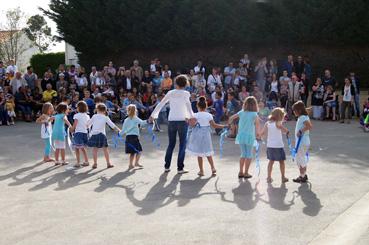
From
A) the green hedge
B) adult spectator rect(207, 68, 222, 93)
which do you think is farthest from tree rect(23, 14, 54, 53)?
adult spectator rect(207, 68, 222, 93)

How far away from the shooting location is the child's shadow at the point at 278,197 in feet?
25.4

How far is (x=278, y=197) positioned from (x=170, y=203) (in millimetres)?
1674

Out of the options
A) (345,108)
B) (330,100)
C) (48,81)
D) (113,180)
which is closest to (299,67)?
(330,100)

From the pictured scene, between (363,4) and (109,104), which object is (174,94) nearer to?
(109,104)

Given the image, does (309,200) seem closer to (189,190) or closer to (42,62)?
(189,190)

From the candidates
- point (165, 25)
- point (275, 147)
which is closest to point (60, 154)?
A: point (275, 147)

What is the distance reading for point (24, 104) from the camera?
21.9m

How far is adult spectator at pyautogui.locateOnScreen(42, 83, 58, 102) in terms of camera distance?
72.5 feet

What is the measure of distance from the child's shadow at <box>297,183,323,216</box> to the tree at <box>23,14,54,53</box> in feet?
169

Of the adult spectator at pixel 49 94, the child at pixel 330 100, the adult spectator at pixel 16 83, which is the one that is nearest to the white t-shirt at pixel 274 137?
the child at pixel 330 100

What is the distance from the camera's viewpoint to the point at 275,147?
31.8 feet

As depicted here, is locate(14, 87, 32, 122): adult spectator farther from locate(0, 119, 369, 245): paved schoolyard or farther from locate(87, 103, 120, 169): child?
locate(87, 103, 120, 169): child

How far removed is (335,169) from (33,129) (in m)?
11.8

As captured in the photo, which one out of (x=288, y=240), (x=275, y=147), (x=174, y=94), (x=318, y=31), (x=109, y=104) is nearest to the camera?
(x=288, y=240)
